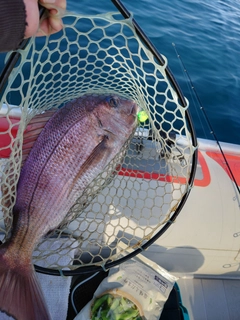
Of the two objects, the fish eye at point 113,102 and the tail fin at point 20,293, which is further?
the fish eye at point 113,102

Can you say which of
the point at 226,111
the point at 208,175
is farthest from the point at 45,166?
the point at 226,111

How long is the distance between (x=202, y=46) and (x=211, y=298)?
5.40 m

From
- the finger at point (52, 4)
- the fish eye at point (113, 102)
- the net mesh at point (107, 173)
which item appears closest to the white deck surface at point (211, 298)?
the net mesh at point (107, 173)

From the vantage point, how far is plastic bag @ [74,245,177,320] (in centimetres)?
184

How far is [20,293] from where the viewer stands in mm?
1295

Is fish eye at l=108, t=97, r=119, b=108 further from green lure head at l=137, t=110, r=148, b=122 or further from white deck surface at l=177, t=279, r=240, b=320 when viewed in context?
white deck surface at l=177, t=279, r=240, b=320

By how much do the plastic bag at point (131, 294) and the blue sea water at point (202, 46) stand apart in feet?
8.78

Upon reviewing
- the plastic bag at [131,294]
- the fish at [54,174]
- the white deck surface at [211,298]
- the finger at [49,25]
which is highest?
the finger at [49,25]

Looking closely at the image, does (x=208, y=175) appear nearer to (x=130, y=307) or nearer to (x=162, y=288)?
(x=162, y=288)

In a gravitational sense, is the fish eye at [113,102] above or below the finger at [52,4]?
below

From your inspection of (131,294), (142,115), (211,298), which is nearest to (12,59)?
(142,115)

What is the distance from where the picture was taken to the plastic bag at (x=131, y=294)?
1842 mm

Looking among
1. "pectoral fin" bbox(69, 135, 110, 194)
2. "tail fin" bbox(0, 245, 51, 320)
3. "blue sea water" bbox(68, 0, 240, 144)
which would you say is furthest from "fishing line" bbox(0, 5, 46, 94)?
"blue sea water" bbox(68, 0, 240, 144)

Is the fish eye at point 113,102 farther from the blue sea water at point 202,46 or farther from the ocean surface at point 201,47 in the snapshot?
the blue sea water at point 202,46
